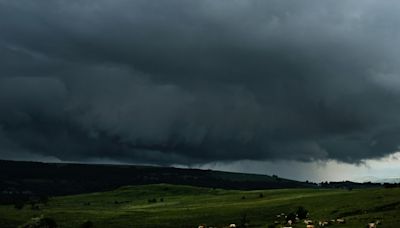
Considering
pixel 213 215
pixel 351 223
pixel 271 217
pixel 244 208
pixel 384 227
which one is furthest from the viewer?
Result: pixel 244 208

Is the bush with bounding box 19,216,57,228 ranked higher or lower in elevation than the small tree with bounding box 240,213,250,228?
lower

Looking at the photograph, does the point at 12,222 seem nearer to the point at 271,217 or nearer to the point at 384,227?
the point at 271,217

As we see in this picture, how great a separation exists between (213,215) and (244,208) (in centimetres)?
1037

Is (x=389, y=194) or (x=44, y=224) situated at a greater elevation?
(x=389, y=194)

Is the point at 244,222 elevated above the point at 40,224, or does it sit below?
above

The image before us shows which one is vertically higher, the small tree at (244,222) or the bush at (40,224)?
the small tree at (244,222)

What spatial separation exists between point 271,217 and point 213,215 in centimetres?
1879

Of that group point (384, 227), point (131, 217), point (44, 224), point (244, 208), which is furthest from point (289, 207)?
point (384, 227)

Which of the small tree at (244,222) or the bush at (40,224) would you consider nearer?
the small tree at (244,222)

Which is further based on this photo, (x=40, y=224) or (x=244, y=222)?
(x=40, y=224)

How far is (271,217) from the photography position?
4016 inches

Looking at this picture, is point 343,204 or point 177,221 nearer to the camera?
point 343,204

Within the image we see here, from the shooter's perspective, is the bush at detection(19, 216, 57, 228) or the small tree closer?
the small tree

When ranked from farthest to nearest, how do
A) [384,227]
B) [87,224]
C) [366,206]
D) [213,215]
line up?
[213,215]
[87,224]
[366,206]
[384,227]
